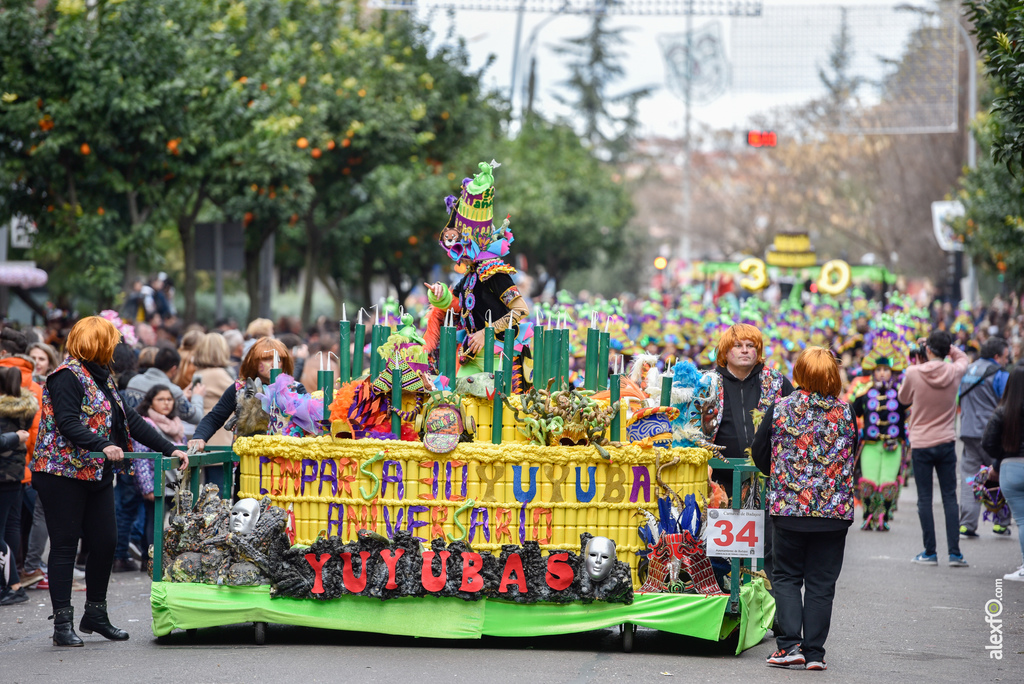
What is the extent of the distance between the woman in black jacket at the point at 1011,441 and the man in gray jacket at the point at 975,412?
8.21 ft

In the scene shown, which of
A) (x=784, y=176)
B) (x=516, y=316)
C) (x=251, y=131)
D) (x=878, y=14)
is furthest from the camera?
(x=784, y=176)

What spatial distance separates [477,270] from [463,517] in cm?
156

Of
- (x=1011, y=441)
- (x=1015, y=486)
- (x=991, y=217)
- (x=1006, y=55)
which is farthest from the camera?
(x=991, y=217)

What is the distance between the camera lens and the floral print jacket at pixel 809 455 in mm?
6516

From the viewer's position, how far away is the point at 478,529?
7.01m

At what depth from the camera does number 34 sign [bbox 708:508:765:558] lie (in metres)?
6.68

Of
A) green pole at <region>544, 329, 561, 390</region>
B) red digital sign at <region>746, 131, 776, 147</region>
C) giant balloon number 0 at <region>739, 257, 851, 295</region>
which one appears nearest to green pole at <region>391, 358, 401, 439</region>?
green pole at <region>544, 329, 561, 390</region>

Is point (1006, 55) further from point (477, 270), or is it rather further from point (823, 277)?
point (823, 277)

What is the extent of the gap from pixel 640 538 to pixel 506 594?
0.78 metres

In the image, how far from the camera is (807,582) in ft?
21.8

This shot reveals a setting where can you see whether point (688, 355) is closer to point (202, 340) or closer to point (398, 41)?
point (202, 340)

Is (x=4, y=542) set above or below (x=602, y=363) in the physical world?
below

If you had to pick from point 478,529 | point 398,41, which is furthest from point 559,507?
point 398,41

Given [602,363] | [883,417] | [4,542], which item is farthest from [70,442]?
[883,417]
